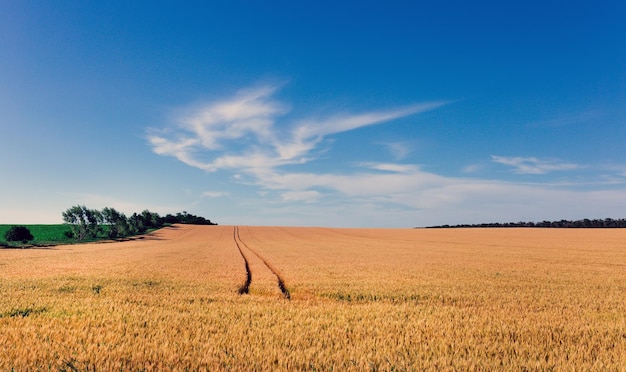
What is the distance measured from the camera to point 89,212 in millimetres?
80000

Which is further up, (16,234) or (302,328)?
(16,234)

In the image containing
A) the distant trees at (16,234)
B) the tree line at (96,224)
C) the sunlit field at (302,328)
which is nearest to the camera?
the sunlit field at (302,328)

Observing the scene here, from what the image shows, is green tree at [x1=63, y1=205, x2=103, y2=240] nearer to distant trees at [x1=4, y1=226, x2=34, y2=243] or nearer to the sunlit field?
distant trees at [x1=4, y1=226, x2=34, y2=243]

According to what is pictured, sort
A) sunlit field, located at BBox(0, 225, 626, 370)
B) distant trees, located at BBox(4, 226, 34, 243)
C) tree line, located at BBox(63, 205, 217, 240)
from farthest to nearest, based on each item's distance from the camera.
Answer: tree line, located at BBox(63, 205, 217, 240) → distant trees, located at BBox(4, 226, 34, 243) → sunlit field, located at BBox(0, 225, 626, 370)

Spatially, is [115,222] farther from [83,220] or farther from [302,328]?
[302,328]

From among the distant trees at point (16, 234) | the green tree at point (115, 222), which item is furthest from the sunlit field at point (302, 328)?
the green tree at point (115, 222)

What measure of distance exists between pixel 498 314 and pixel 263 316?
17.2ft

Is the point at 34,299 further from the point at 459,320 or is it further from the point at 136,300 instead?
the point at 459,320

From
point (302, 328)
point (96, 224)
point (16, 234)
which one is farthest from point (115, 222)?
point (302, 328)

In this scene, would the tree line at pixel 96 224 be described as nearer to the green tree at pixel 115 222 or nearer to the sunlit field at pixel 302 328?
the green tree at pixel 115 222

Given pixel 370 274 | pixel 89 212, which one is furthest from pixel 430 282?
pixel 89 212

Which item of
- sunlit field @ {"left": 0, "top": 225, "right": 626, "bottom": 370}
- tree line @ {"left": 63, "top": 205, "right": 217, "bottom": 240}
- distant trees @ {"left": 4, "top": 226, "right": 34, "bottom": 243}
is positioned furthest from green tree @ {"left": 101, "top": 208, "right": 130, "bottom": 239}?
sunlit field @ {"left": 0, "top": 225, "right": 626, "bottom": 370}

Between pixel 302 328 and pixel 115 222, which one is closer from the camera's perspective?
pixel 302 328

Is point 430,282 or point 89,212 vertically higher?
point 89,212
